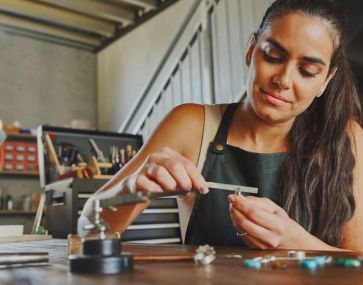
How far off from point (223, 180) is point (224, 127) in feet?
0.61

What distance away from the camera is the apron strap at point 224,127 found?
1481 mm

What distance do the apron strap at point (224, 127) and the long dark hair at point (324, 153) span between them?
0.22m

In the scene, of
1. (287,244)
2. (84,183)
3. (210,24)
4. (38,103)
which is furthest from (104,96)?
(287,244)

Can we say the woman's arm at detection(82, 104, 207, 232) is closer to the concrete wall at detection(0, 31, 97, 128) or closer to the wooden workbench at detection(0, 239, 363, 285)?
the wooden workbench at detection(0, 239, 363, 285)

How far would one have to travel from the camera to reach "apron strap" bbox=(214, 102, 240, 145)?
1481mm

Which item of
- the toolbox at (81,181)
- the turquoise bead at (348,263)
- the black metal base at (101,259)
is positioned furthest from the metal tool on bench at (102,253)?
the toolbox at (81,181)

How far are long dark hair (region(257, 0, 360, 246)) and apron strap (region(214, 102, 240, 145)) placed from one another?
0.22 metres

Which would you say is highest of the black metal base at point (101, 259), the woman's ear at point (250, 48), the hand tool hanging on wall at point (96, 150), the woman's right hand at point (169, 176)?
the woman's ear at point (250, 48)

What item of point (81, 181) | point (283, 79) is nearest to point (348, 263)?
point (283, 79)

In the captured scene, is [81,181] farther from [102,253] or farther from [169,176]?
[102,253]

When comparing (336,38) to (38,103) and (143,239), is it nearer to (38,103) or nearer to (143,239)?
(143,239)

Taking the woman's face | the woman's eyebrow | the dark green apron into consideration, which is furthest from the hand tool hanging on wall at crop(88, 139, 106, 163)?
the woman's eyebrow

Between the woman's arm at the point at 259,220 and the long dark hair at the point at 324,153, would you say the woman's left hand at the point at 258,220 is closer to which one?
the woman's arm at the point at 259,220

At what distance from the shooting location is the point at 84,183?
245 centimetres
